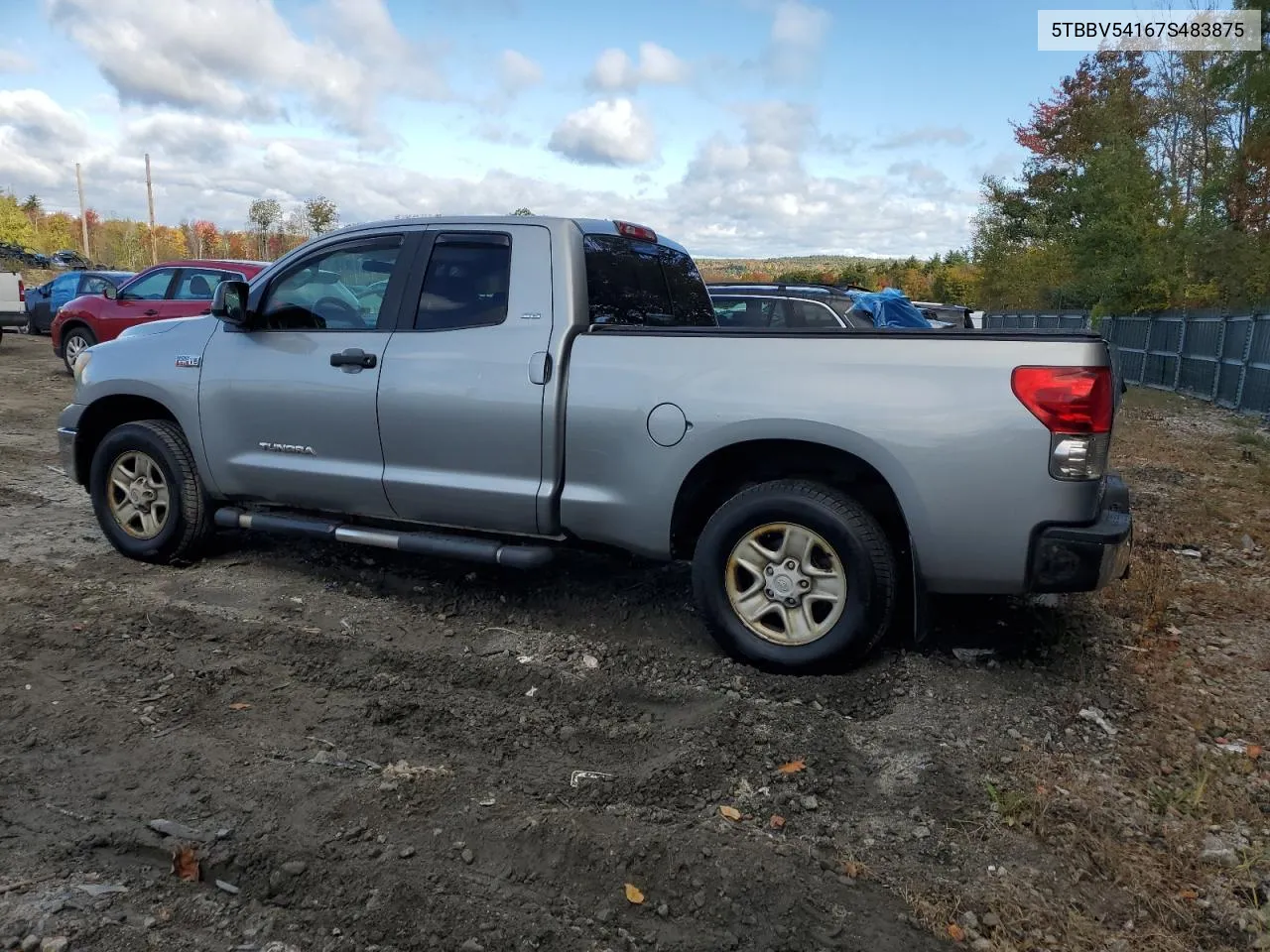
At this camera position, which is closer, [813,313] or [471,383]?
[471,383]

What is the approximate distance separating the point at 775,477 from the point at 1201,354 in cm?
1559

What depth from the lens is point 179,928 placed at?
2438mm

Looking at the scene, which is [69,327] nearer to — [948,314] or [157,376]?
[157,376]

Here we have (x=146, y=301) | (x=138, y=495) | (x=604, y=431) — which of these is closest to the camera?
(x=604, y=431)

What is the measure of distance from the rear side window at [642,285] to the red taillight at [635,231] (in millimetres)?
31

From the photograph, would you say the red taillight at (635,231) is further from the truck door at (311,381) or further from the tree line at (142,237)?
the tree line at (142,237)

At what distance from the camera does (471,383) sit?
4473 mm

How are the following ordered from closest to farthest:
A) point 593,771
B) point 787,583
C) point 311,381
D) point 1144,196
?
point 593,771
point 787,583
point 311,381
point 1144,196

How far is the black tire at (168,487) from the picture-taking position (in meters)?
5.36

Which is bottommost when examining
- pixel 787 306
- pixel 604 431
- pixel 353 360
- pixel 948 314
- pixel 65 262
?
pixel 604 431

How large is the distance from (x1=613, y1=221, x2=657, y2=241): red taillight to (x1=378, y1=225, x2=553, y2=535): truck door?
0.53 m

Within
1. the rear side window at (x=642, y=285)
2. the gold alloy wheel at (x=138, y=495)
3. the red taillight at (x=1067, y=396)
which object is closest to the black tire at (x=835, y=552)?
the red taillight at (x=1067, y=396)

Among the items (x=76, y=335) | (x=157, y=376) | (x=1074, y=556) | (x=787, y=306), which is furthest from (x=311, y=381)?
(x=76, y=335)

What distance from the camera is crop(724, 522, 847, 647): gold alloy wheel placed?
3.96 m
